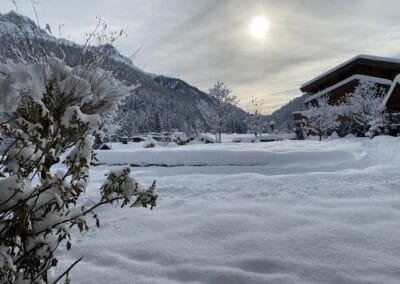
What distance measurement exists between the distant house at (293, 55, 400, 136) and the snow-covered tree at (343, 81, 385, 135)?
5.18 ft

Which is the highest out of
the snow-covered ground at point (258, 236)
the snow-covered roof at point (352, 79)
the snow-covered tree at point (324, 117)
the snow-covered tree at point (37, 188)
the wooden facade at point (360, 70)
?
the wooden facade at point (360, 70)

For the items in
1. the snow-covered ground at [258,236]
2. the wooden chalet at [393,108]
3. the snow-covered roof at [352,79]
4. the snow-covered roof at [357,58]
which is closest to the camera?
the snow-covered ground at [258,236]

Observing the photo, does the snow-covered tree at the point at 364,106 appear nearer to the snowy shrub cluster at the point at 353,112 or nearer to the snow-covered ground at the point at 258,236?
the snowy shrub cluster at the point at 353,112

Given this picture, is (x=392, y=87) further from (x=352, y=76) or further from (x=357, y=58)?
(x=357, y=58)

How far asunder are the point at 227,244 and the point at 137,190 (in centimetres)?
178

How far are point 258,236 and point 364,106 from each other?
23.5 m

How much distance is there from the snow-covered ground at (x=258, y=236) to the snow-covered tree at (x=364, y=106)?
744 inches

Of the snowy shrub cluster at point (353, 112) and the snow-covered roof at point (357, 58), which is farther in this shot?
the snow-covered roof at point (357, 58)

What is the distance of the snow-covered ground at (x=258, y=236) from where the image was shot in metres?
2.73

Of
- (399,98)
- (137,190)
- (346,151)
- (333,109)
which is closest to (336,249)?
(137,190)

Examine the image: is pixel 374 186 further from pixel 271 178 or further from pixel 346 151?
pixel 346 151

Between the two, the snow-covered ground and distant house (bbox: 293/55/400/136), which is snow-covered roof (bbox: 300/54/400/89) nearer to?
distant house (bbox: 293/55/400/136)

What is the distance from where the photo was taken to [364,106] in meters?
23.5

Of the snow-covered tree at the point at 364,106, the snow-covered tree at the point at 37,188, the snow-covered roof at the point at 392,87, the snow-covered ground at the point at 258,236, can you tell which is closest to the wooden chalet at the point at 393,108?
the snow-covered roof at the point at 392,87
